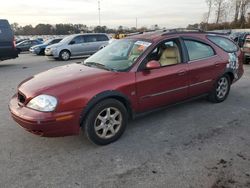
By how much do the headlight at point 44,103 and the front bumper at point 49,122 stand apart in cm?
6

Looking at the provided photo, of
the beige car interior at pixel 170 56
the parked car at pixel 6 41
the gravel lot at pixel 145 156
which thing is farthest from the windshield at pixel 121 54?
the parked car at pixel 6 41

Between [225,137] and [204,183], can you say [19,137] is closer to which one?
[204,183]

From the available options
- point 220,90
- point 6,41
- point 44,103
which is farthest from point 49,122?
point 6,41

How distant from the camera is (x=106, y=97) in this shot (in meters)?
3.89

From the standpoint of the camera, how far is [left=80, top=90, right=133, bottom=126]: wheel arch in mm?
3715

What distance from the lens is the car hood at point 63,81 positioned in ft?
12.2

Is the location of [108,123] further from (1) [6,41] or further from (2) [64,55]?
(2) [64,55]

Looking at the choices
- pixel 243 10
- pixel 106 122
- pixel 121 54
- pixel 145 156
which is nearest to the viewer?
pixel 145 156

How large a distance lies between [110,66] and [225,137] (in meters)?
2.10

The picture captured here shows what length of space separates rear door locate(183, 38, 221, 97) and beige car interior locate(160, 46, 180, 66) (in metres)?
0.24

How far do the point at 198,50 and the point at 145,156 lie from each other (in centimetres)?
262

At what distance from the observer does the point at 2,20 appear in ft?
42.7

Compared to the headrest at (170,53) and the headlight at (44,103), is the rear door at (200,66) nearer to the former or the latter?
the headrest at (170,53)

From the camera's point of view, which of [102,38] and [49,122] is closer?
[49,122]
